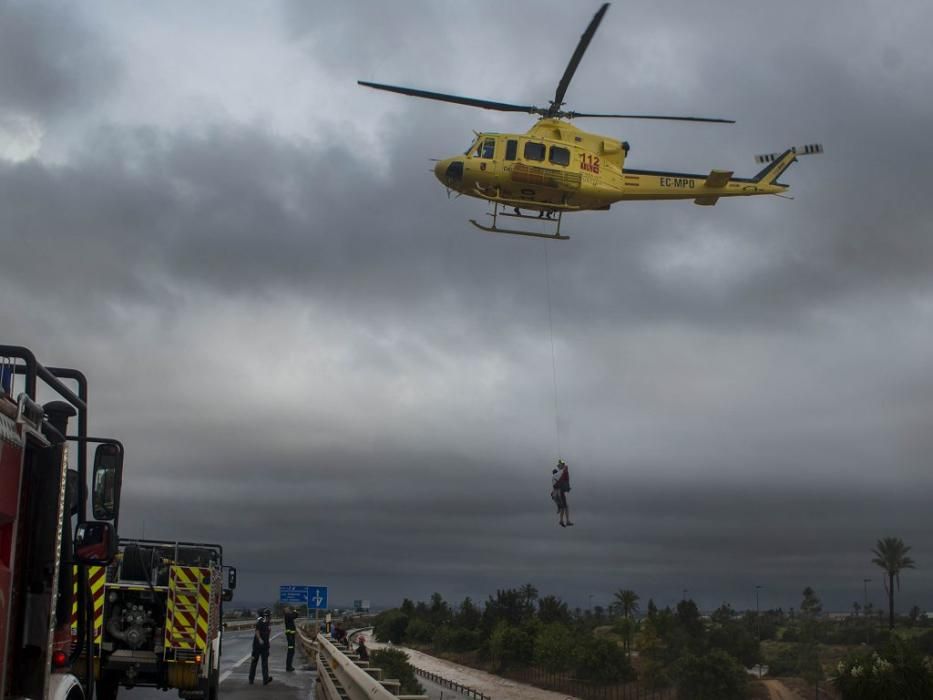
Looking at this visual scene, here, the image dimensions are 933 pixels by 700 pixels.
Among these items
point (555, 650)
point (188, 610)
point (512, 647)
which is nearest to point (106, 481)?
point (188, 610)

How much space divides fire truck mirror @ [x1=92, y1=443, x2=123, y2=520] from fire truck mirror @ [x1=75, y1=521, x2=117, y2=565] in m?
0.09

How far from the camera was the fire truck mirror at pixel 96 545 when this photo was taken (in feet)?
21.5

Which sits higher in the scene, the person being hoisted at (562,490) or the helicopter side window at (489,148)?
the helicopter side window at (489,148)

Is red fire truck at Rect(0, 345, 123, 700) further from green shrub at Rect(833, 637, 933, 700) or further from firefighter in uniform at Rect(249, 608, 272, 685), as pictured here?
green shrub at Rect(833, 637, 933, 700)

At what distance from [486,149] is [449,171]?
93cm

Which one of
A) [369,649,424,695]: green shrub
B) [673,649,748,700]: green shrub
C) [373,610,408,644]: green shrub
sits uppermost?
[369,649,424,695]: green shrub

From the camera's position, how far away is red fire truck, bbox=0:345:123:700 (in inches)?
227

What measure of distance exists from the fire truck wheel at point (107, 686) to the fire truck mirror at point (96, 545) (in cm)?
906

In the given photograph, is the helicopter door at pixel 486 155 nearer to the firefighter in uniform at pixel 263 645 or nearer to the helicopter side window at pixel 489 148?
the helicopter side window at pixel 489 148

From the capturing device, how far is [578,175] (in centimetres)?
2253

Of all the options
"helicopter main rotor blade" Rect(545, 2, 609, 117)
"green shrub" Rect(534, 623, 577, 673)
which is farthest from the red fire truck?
"green shrub" Rect(534, 623, 577, 673)

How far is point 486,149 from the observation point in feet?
74.5

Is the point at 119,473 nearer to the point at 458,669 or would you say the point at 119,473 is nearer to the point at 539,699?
the point at 539,699

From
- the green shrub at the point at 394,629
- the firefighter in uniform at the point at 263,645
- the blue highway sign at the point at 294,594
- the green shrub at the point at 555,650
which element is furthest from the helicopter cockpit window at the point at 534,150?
the green shrub at the point at 394,629
